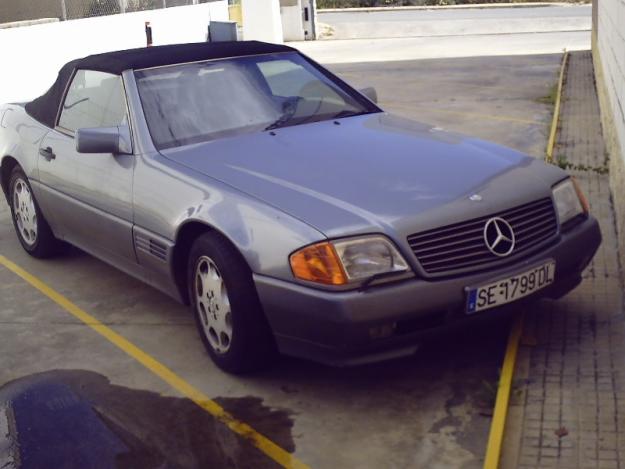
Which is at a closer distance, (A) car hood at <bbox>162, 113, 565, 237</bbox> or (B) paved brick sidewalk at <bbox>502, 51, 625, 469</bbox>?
(B) paved brick sidewalk at <bbox>502, 51, 625, 469</bbox>

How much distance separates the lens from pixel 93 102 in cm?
658

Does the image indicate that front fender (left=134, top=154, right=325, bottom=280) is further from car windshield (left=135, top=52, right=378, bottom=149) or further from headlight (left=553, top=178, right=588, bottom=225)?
headlight (left=553, top=178, right=588, bottom=225)

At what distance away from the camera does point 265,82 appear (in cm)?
626

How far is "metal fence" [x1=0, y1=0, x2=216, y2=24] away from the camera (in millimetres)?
18344

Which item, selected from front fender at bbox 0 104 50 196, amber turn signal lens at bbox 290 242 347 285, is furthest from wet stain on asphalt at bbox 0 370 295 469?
front fender at bbox 0 104 50 196

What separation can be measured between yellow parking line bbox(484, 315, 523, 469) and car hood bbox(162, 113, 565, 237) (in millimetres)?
718

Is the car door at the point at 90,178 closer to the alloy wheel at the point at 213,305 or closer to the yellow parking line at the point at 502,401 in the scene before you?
the alloy wheel at the point at 213,305

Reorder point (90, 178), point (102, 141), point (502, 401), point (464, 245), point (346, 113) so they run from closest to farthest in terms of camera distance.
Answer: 1. point (502, 401)
2. point (464, 245)
3. point (102, 141)
4. point (90, 178)
5. point (346, 113)

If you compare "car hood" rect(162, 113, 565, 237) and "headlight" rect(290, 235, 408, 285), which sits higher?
"car hood" rect(162, 113, 565, 237)

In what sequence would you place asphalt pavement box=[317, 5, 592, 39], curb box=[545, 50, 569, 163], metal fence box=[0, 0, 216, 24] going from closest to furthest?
curb box=[545, 50, 569, 163], metal fence box=[0, 0, 216, 24], asphalt pavement box=[317, 5, 592, 39]

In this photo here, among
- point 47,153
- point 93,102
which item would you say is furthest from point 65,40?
point 93,102

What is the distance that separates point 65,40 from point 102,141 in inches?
476

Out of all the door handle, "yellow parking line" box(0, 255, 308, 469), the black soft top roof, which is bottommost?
"yellow parking line" box(0, 255, 308, 469)

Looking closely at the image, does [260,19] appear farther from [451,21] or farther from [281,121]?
[281,121]
